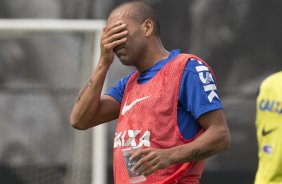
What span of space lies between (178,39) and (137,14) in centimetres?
413

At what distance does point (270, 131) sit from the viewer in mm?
5371

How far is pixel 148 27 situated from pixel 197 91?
1.47 ft

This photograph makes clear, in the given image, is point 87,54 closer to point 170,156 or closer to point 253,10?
point 253,10

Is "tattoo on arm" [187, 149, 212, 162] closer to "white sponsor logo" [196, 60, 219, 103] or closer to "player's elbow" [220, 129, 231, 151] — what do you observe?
"player's elbow" [220, 129, 231, 151]

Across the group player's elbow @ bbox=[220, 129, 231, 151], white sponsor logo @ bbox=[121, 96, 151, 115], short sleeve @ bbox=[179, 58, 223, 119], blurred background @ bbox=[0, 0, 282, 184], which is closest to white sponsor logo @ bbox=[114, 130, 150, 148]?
white sponsor logo @ bbox=[121, 96, 151, 115]

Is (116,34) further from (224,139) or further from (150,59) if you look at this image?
(224,139)

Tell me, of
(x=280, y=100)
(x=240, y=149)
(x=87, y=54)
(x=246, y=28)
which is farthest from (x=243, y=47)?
(x=280, y=100)

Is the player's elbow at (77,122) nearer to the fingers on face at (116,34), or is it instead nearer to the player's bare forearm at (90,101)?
the player's bare forearm at (90,101)

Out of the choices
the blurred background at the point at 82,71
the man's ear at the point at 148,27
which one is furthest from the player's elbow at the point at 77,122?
the blurred background at the point at 82,71

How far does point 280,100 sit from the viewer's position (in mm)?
5367

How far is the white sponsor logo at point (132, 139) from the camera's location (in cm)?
420

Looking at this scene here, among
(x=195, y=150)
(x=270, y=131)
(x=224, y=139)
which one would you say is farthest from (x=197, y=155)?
(x=270, y=131)

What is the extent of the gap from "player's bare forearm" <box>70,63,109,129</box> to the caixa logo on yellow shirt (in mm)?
1212

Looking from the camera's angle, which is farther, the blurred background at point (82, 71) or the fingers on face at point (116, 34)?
the blurred background at point (82, 71)
